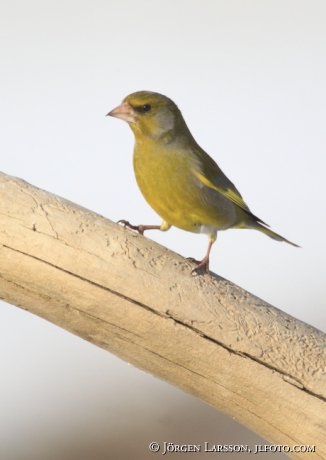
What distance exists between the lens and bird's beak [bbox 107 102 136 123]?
223 centimetres

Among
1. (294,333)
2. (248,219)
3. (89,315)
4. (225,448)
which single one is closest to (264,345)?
(294,333)

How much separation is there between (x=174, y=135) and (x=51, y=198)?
2.14 ft

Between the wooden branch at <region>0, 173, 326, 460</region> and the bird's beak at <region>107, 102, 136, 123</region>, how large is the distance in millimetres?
496

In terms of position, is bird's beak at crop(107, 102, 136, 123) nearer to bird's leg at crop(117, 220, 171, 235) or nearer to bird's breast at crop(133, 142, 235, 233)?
bird's breast at crop(133, 142, 235, 233)

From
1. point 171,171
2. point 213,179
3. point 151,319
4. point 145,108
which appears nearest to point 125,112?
point 145,108

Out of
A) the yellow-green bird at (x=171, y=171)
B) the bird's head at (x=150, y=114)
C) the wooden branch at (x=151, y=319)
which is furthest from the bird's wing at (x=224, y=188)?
the wooden branch at (x=151, y=319)

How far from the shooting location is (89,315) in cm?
179

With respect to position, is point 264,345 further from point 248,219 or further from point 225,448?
point 225,448

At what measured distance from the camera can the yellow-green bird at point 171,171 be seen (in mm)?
2245

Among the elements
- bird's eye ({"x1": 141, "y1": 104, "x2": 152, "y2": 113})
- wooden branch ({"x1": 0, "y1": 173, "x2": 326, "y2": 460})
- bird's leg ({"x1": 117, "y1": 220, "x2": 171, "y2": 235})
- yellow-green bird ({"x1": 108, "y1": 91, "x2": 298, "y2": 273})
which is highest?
bird's eye ({"x1": 141, "y1": 104, "x2": 152, "y2": 113})

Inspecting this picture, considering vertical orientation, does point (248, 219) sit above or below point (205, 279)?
above

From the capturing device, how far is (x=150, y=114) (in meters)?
2.31

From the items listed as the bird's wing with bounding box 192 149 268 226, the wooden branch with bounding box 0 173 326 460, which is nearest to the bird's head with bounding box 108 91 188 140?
the bird's wing with bounding box 192 149 268 226

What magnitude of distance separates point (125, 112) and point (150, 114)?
98 mm
